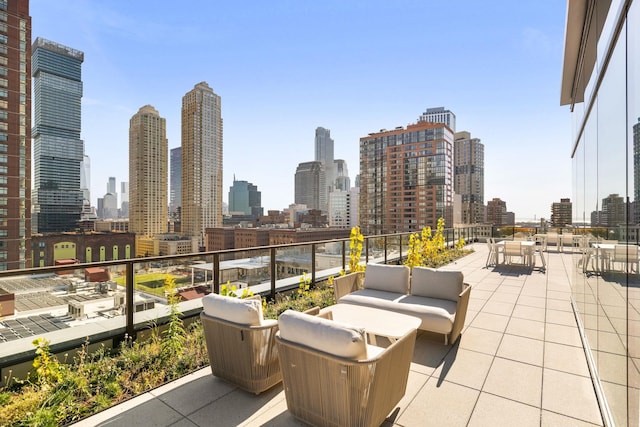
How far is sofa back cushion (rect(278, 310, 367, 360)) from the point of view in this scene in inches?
76.4

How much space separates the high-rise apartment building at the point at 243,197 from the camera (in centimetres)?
14888

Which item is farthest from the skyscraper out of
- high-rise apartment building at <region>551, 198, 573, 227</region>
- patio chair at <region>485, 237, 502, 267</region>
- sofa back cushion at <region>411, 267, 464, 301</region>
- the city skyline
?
sofa back cushion at <region>411, 267, 464, 301</region>

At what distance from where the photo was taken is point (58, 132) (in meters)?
81.5

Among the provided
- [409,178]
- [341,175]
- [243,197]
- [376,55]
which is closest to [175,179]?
[243,197]

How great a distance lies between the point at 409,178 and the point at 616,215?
5704 cm

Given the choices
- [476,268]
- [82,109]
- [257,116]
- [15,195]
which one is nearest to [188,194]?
[82,109]

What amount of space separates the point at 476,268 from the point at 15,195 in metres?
70.8

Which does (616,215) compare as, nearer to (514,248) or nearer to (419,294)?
(419,294)

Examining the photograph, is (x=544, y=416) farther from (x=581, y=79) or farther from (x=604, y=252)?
(x=581, y=79)

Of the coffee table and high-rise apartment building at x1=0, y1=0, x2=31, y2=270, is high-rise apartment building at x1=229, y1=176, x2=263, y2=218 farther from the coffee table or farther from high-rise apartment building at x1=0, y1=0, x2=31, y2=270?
the coffee table

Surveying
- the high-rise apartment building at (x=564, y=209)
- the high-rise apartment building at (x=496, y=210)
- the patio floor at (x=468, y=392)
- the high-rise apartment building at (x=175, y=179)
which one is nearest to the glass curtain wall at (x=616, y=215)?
the patio floor at (x=468, y=392)

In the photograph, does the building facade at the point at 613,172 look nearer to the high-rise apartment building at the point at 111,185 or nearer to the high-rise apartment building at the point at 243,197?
the high-rise apartment building at the point at 243,197

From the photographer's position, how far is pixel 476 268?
9125 mm

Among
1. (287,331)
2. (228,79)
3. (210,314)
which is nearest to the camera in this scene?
(287,331)
